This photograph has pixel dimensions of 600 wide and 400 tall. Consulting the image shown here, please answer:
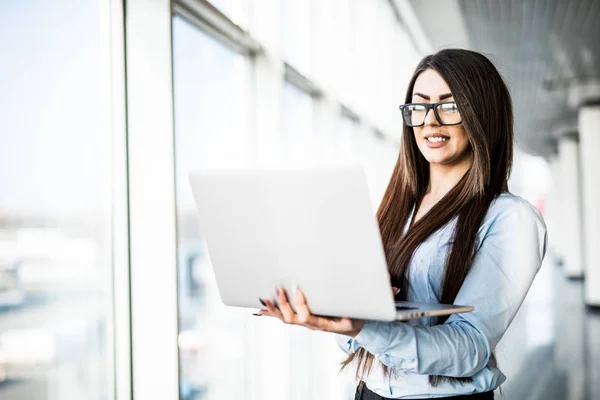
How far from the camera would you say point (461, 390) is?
126cm

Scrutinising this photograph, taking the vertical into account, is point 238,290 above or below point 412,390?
above

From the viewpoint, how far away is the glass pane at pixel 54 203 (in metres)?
1.72

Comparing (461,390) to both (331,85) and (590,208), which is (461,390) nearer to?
(331,85)

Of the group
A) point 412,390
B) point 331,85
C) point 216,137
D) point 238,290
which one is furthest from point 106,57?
point 331,85

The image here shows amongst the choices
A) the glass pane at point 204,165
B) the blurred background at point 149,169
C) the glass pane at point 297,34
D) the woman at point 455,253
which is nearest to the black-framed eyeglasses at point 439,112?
the woman at point 455,253

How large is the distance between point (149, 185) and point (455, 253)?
4.37 ft

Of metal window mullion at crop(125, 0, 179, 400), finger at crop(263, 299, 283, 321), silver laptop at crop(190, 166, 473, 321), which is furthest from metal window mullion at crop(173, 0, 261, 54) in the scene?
finger at crop(263, 299, 283, 321)

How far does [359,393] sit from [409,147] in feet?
1.84

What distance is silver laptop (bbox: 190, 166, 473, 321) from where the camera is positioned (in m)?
0.97

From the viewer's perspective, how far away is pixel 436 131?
4.42 ft

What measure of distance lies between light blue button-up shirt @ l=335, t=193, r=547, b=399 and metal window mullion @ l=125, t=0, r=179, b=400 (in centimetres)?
114

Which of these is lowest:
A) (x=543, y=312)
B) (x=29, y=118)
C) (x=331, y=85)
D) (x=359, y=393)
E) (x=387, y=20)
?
(x=543, y=312)

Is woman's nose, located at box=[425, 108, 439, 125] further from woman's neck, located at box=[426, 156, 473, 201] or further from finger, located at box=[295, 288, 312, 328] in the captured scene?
finger, located at box=[295, 288, 312, 328]

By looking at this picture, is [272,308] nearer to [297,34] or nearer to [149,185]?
[149,185]
